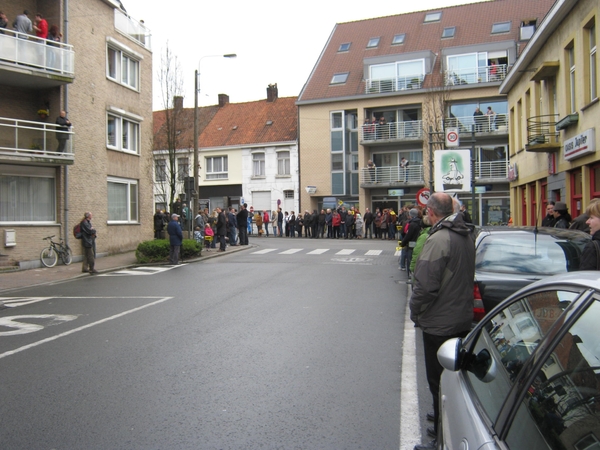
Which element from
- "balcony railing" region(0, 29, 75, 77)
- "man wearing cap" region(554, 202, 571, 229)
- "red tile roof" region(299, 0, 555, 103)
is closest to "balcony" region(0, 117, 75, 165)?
"balcony railing" region(0, 29, 75, 77)

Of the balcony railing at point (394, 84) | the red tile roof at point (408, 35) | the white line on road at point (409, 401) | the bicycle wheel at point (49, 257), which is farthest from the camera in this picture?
the red tile roof at point (408, 35)

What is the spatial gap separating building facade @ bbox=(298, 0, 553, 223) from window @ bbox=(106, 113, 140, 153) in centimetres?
1869

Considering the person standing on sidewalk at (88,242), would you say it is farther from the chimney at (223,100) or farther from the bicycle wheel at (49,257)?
the chimney at (223,100)

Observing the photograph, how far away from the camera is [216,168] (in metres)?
47.3

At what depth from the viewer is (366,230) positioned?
34.6 metres

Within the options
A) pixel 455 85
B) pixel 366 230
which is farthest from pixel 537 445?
pixel 455 85

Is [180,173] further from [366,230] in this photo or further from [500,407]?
[500,407]

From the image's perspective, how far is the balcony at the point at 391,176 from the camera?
4053 centimetres

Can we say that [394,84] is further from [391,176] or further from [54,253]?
[54,253]

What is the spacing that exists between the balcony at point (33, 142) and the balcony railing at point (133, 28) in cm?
618

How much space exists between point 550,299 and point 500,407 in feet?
1.54

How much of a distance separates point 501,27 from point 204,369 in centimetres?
4003

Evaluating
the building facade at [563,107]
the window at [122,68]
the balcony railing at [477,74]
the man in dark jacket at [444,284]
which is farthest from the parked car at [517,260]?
the balcony railing at [477,74]

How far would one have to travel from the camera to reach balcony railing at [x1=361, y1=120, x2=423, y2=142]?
4047 cm
